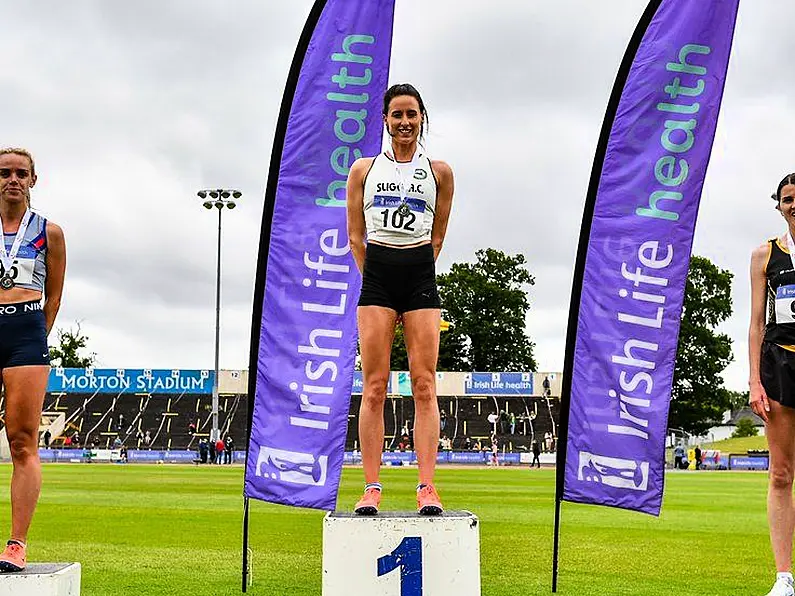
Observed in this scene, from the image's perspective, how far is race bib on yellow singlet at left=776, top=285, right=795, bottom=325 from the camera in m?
5.56

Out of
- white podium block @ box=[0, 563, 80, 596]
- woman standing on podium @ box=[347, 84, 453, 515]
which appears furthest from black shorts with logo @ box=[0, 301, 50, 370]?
woman standing on podium @ box=[347, 84, 453, 515]

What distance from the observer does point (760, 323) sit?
18.9ft

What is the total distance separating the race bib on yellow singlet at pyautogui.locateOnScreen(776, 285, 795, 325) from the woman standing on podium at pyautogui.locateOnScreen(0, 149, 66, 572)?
4.23 meters

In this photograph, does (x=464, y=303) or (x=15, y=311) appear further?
(x=464, y=303)

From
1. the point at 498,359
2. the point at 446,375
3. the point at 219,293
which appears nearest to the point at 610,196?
the point at 219,293

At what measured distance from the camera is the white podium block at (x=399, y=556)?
478 cm

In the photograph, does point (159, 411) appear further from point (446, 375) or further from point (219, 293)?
point (219, 293)

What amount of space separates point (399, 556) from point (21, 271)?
2578mm

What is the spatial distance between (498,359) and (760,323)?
225 feet

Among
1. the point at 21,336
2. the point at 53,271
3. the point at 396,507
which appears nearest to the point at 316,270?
the point at 53,271

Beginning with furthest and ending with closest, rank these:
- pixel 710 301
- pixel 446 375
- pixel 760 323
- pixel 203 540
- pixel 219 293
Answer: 1. pixel 710 301
2. pixel 446 375
3. pixel 219 293
4. pixel 203 540
5. pixel 760 323

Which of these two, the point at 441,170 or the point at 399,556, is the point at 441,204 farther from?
the point at 399,556

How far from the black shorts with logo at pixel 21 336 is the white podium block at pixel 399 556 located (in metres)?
1.83

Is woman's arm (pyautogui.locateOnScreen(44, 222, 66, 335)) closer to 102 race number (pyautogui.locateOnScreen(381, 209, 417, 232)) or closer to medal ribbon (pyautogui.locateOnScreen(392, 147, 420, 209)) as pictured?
102 race number (pyautogui.locateOnScreen(381, 209, 417, 232))
